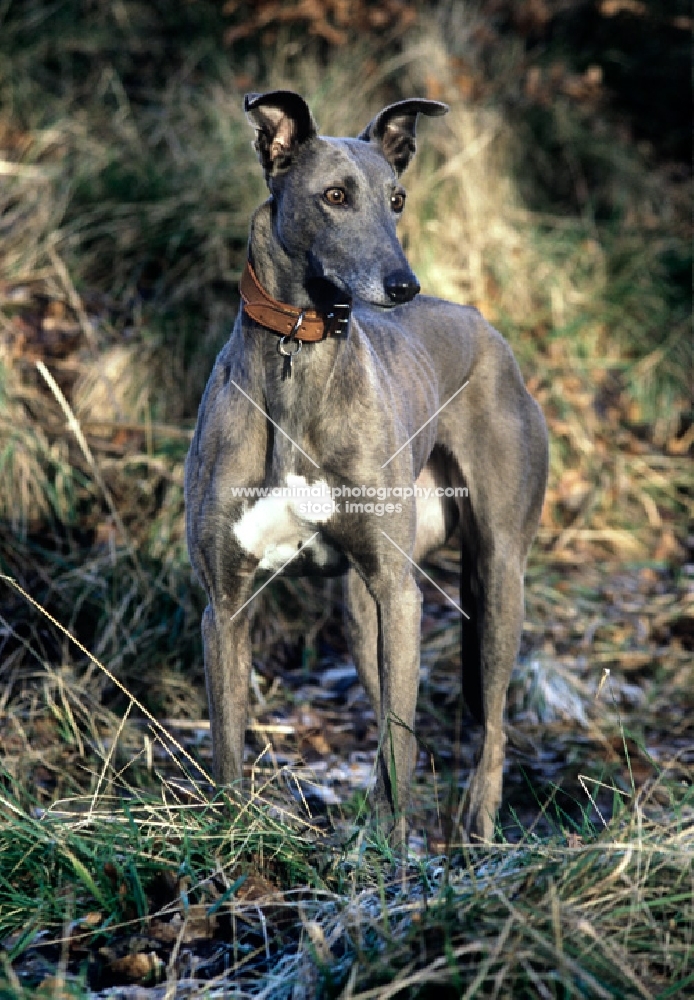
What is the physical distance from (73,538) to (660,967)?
4.07 m

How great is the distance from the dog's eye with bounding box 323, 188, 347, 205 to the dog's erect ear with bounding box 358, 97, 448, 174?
409 mm

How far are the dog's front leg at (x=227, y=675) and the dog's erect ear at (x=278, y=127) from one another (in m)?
1.29

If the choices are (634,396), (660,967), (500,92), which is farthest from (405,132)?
(500,92)

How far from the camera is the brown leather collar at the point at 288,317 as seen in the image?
145 inches

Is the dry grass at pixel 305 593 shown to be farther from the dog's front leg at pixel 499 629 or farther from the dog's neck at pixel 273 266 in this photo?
the dog's neck at pixel 273 266

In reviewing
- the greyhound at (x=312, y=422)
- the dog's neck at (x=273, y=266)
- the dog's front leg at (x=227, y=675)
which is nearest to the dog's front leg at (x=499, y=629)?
the greyhound at (x=312, y=422)

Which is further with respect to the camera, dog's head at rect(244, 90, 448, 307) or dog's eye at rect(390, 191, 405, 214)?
dog's eye at rect(390, 191, 405, 214)

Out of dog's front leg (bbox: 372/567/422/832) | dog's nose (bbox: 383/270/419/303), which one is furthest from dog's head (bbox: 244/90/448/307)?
dog's front leg (bbox: 372/567/422/832)

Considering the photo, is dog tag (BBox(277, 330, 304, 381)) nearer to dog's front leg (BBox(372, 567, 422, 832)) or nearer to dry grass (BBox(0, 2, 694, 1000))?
dog's front leg (BBox(372, 567, 422, 832))

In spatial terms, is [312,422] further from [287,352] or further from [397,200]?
[397,200]

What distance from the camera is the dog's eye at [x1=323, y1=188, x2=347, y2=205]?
141 inches

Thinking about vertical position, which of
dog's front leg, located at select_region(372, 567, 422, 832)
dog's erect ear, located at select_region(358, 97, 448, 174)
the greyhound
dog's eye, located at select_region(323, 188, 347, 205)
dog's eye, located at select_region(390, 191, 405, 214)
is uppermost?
dog's erect ear, located at select_region(358, 97, 448, 174)

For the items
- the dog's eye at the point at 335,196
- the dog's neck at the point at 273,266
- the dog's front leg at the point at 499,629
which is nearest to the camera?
the dog's eye at the point at 335,196

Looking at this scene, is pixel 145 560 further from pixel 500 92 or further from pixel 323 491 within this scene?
pixel 500 92
